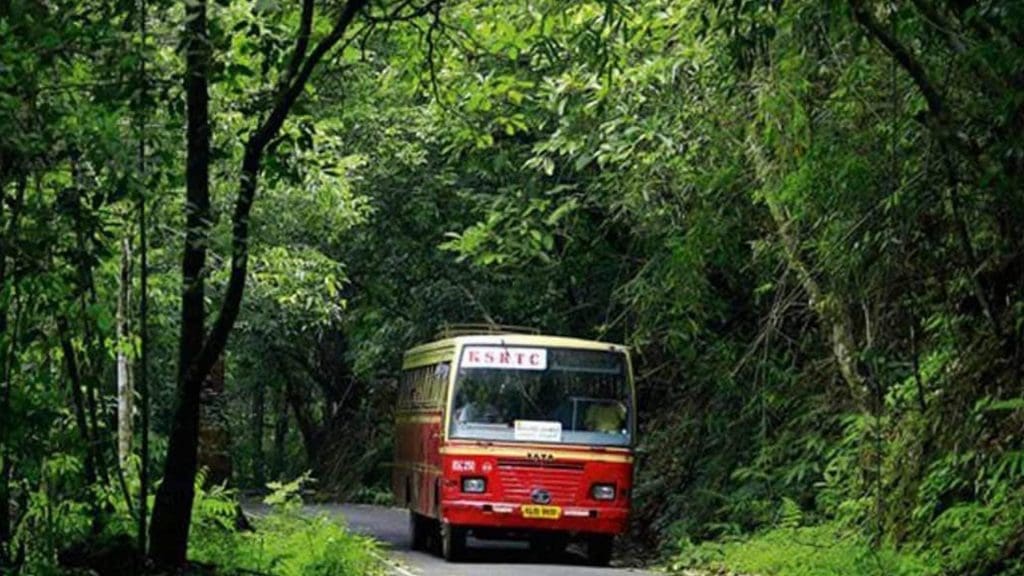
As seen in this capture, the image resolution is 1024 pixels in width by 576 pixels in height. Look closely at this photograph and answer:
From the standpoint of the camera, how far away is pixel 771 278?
22.3m

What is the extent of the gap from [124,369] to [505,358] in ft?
19.6

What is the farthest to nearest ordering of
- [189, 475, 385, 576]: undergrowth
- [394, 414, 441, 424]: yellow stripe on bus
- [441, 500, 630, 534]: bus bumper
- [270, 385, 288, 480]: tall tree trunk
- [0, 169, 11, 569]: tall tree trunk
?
[270, 385, 288, 480]: tall tree trunk < [394, 414, 441, 424]: yellow stripe on bus < [441, 500, 630, 534]: bus bumper < [189, 475, 385, 576]: undergrowth < [0, 169, 11, 569]: tall tree trunk

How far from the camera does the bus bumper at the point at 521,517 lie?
20.7m

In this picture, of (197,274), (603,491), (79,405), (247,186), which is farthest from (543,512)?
(247,186)

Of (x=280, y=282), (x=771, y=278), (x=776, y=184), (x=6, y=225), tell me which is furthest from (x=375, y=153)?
(x=6, y=225)

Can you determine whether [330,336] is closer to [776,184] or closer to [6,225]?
[776,184]

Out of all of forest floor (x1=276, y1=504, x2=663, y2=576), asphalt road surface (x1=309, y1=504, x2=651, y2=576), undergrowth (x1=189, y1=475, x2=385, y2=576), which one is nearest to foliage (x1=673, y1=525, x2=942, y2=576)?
forest floor (x1=276, y1=504, x2=663, y2=576)

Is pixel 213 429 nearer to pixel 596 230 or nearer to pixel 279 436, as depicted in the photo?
pixel 596 230

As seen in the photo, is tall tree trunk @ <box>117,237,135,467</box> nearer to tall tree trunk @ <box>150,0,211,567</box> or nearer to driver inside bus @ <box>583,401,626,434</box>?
tall tree trunk @ <box>150,0,211,567</box>

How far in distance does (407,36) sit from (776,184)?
5.69 metres

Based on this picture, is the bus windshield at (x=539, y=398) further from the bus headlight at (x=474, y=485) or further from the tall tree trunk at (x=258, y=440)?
the tall tree trunk at (x=258, y=440)

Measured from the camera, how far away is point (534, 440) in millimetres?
21031

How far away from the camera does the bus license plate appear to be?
20766mm

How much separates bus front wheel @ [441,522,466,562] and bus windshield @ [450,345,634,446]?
1156 millimetres
